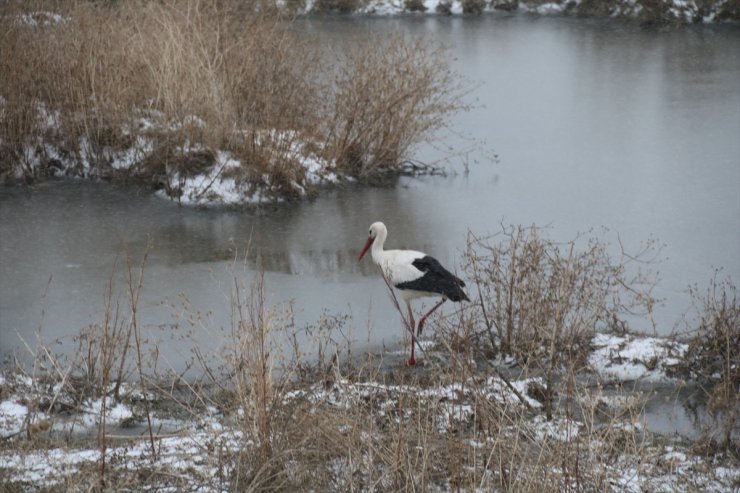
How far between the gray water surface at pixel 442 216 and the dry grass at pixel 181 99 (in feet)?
1.88

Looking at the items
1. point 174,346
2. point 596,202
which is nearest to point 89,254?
point 174,346

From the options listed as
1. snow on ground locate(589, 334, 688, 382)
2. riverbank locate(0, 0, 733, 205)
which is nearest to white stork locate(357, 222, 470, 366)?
snow on ground locate(589, 334, 688, 382)

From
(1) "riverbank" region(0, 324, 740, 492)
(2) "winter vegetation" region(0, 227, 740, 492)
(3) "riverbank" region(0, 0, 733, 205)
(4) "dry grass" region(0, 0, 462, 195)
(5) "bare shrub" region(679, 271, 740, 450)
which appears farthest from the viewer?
(4) "dry grass" region(0, 0, 462, 195)

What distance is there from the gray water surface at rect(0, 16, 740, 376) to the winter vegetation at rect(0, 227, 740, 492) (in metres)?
0.57

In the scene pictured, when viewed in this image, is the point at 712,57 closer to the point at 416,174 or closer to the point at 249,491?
the point at 416,174

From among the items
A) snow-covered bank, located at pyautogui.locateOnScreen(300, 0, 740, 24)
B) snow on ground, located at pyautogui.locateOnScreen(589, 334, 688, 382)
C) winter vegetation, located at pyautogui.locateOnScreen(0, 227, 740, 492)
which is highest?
snow-covered bank, located at pyautogui.locateOnScreen(300, 0, 740, 24)

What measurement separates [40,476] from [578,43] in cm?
1950

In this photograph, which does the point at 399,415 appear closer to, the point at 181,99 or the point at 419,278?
the point at 419,278

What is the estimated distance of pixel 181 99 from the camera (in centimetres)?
1241

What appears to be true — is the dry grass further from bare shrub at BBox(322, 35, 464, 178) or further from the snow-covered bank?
the snow-covered bank

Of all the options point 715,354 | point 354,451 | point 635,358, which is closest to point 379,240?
point 635,358

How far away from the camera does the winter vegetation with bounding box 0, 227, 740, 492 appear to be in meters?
4.74

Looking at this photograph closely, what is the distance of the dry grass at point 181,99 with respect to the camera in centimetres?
1245

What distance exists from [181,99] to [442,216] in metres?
3.37
